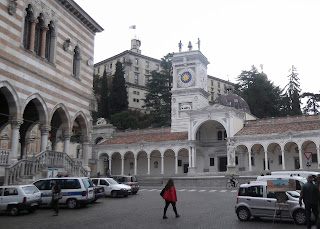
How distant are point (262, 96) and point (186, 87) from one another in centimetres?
2125

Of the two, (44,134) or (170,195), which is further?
(44,134)

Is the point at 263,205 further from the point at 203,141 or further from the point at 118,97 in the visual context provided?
the point at 118,97

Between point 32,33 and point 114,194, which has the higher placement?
point 32,33

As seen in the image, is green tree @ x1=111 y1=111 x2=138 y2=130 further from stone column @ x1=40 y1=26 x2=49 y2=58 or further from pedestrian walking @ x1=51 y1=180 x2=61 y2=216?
pedestrian walking @ x1=51 y1=180 x2=61 y2=216

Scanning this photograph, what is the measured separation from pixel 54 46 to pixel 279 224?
16.9 metres

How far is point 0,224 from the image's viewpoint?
41.5ft

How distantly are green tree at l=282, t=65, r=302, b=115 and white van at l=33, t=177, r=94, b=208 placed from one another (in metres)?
59.5

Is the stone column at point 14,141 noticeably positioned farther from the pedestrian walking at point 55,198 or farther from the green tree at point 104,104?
the green tree at point 104,104

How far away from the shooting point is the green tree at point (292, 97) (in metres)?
70.0

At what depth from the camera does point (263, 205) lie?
1331cm

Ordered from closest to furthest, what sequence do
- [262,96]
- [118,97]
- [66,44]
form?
[66,44]
[262,96]
[118,97]

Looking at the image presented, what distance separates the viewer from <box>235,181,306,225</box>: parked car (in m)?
12.6

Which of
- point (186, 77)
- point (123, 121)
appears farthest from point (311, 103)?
point (123, 121)

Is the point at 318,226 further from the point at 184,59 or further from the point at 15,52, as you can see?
the point at 184,59
